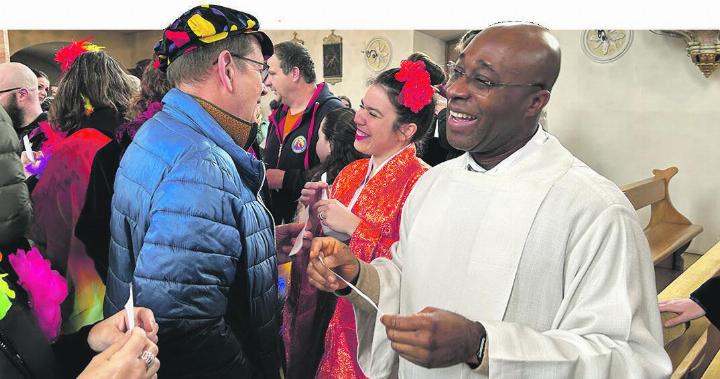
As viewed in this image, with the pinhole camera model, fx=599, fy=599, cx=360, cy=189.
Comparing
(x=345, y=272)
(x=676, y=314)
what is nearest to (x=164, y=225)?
(x=345, y=272)

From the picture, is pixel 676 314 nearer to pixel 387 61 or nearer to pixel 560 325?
pixel 560 325

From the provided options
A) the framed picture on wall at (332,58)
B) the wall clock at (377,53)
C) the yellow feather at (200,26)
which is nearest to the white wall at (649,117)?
the wall clock at (377,53)

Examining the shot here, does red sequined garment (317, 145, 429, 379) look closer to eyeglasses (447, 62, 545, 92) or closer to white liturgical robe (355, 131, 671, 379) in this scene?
white liturgical robe (355, 131, 671, 379)

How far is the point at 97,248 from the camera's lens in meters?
2.42

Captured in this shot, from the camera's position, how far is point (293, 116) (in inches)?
142

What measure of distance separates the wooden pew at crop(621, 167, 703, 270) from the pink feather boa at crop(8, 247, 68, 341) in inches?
209

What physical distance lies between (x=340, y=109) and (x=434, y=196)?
1803 millimetres

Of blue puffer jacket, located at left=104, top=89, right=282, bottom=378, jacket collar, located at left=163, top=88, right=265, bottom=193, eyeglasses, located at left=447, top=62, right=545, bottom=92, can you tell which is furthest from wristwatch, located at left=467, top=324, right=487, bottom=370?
jacket collar, located at left=163, top=88, right=265, bottom=193

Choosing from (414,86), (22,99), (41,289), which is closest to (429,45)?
(22,99)

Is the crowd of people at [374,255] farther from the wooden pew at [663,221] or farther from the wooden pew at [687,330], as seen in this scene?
the wooden pew at [663,221]

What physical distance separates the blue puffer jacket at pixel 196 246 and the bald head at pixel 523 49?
2.43 feet

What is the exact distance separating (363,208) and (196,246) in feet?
3.19

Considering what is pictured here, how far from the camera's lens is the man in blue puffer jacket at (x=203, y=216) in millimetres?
1461

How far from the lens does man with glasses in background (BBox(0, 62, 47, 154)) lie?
3.53 metres
